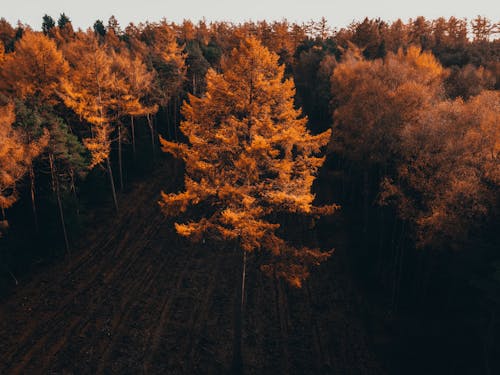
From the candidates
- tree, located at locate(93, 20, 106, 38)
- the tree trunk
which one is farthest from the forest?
tree, located at locate(93, 20, 106, 38)

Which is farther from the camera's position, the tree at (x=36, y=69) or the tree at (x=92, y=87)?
the tree at (x=36, y=69)

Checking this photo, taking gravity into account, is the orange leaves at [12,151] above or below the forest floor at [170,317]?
above

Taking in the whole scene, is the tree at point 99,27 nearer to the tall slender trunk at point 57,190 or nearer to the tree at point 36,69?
the tree at point 36,69

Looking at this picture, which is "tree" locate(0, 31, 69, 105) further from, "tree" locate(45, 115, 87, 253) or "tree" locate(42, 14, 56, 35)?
"tree" locate(42, 14, 56, 35)

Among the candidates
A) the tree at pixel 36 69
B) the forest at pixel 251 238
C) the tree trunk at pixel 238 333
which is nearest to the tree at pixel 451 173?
the forest at pixel 251 238

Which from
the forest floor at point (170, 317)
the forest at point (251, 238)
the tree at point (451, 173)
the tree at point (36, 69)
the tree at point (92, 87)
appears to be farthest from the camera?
the tree at point (36, 69)

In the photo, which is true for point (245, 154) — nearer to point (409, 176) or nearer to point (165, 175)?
point (409, 176)
